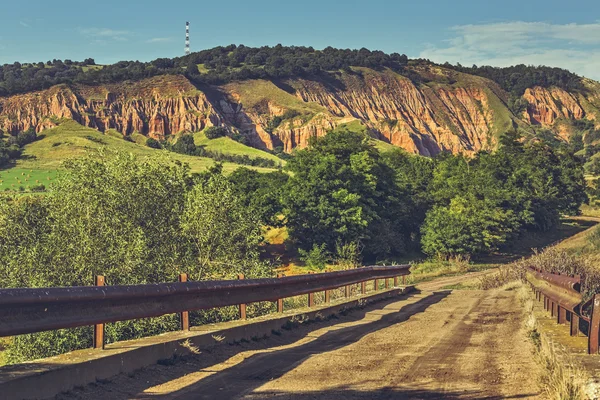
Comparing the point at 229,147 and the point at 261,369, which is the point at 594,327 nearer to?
the point at 261,369

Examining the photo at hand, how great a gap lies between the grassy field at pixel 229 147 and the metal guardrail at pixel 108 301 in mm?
154696

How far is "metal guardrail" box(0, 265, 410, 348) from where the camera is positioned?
668 centimetres

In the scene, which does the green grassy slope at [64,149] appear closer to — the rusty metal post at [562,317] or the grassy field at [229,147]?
the grassy field at [229,147]

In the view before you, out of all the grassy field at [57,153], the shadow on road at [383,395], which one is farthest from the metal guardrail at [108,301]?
the grassy field at [57,153]

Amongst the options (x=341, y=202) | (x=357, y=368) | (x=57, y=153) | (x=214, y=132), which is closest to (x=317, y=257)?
(x=341, y=202)

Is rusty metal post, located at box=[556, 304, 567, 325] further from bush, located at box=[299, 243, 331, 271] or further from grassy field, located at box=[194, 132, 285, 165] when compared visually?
grassy field, located at box=[194, 132, 285, 165]

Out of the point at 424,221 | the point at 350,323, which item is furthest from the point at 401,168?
the point at 350,323

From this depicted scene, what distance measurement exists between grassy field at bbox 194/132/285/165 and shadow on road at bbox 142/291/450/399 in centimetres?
Answer: 15406

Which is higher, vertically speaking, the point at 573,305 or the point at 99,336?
the point at 573,305

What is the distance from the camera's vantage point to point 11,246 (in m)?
24.1

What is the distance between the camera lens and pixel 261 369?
8.88 m

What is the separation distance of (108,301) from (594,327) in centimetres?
504

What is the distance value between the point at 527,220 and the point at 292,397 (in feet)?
245

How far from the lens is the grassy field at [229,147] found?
170000 millimetres
